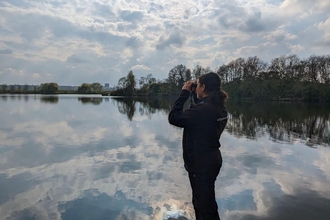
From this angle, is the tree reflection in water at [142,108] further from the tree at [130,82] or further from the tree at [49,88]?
the tree at [49,88]

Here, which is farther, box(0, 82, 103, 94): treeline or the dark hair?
box(0, 82, 103, 94): treeline

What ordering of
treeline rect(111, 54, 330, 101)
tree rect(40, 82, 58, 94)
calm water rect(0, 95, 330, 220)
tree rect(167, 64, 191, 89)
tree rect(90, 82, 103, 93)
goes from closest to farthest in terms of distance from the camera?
calm water rect(0, 95, 330, 220)
treeline rect(111, 54, 330, 101)
tree rect(167, 64, 191, 89)
tree rect(40, 82, 58, 94)
tree rect(90, 82, 103, 93)

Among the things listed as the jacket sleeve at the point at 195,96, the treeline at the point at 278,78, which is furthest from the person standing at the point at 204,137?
the treeline at the point at 278,78

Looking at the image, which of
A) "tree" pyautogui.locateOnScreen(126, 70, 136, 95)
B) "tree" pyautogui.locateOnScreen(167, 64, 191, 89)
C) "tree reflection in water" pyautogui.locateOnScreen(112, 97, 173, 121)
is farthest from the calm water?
"tree" pyautogui.locateOnScreen(126, 70, 136, 95)

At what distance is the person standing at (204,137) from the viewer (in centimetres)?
301

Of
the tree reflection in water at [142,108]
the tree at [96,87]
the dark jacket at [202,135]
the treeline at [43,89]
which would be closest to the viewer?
the dark jacket at [202,135]

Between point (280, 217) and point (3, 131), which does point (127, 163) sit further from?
point (3, 131)

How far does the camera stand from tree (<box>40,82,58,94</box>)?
11444 centimetres

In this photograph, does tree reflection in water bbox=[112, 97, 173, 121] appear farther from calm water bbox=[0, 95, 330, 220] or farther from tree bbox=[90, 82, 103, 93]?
tree bbox=[90, 82, 103, 93]

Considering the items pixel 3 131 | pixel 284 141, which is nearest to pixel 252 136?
pixel 284 141

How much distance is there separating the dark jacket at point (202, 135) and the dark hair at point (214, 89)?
80 millimetres

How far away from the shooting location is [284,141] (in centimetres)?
1368

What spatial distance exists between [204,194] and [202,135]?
2.27ft

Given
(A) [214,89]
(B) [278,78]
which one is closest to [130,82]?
(B) [278,78]
